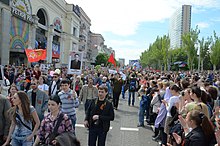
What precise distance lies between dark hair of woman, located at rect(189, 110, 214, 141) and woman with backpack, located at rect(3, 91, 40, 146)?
2668mm

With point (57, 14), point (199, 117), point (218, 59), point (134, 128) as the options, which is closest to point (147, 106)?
point (134, 128)

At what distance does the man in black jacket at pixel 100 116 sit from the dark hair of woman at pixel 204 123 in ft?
6.27

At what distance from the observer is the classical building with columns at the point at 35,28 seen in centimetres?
2598

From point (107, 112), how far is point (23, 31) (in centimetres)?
2958

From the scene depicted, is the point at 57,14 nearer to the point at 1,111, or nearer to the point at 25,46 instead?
the point at 25,46

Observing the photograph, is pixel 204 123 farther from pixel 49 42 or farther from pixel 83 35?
pixel 83 35

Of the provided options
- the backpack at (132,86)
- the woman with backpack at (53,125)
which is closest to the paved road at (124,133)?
the backpack at (132,86)

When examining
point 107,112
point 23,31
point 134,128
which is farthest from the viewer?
point 23,31

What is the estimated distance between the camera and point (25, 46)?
1258 inches

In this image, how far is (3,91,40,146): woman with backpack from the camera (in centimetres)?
407

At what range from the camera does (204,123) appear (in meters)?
3.21

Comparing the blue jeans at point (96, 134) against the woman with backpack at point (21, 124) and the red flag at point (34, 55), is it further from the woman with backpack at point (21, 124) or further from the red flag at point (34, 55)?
the red flag at point (34, 55)

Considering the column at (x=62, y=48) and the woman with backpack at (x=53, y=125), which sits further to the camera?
the column at (x=62, y=48)

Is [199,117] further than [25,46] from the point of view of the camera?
No
